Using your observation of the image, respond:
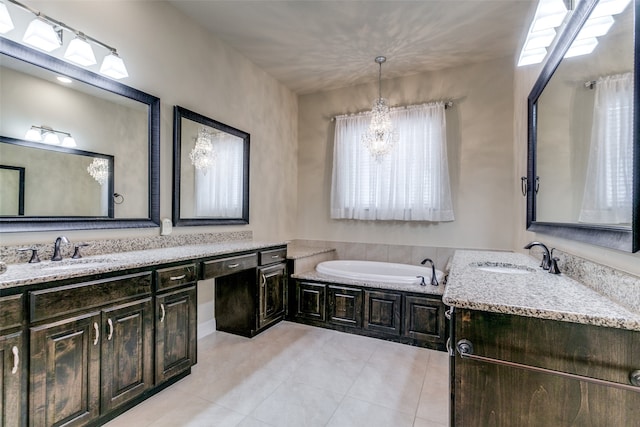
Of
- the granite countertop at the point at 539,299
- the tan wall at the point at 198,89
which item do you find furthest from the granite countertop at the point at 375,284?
the granite countertop at the point at 539,299

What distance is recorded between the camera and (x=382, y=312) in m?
2.87

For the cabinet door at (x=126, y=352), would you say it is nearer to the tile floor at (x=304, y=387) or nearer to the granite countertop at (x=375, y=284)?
the tile floor at (x=304, y=387)

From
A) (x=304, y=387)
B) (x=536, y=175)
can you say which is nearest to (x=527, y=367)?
(x=304, y=387)

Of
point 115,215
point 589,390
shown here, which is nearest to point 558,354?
point 589,390

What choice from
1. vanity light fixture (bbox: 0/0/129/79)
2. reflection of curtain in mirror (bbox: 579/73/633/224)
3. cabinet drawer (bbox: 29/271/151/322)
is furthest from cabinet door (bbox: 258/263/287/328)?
reflection of curtain in mirror (bbox: 579/73/633/224)

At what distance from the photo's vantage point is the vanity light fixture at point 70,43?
5.53ft

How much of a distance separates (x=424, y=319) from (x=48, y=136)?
3088 millimetres

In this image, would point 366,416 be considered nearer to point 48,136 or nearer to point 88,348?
point 88,348

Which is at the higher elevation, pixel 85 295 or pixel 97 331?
pixel 85 295

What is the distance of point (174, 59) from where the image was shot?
2619 millimetres

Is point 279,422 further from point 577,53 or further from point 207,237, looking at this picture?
point 577,53

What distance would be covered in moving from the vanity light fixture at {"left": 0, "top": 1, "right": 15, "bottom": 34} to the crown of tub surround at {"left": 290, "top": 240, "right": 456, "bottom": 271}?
10.9 feet

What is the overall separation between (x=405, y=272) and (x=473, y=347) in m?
2.62

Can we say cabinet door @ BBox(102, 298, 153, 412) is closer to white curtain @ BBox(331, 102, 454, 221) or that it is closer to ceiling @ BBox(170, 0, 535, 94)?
ceiling @ BBox(170, 0, 535, 94)
